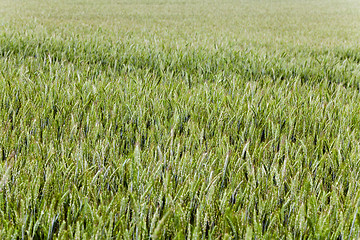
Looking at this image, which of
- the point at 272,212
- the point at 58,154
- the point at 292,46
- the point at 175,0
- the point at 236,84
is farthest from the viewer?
the point at 175,0

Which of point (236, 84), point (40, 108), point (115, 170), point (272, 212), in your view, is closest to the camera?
point (272, 212)

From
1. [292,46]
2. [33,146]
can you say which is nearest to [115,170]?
[33,146]

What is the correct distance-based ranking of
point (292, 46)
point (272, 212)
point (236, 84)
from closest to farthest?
1. point (272, 212)
2. point (236, 84)
3. point (292, 46)

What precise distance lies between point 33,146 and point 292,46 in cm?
Result: 381

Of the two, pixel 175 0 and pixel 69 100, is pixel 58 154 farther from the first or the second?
pixel 175 0

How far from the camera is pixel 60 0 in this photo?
14.9 meters

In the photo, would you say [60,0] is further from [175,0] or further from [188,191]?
[188,191]

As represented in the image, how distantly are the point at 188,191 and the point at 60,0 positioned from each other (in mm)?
15756

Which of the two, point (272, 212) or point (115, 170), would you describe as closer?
point (272, 212)

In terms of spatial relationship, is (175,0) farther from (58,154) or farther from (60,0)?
(58,154)

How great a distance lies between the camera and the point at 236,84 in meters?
2.12

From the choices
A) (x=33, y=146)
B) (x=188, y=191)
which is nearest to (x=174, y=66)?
(x=33, y=146)

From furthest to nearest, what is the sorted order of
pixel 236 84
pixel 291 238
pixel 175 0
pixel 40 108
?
pixel 175 0 → pixel 236 84 → pixel 40 108 → pixel 291 238

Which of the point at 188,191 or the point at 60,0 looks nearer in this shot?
the point at 188,191
